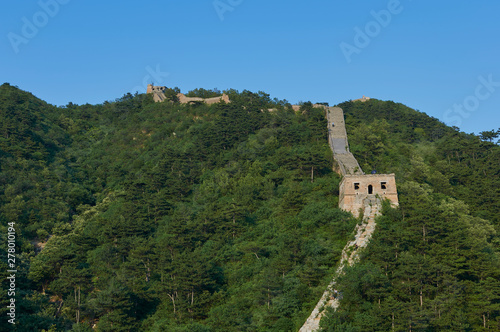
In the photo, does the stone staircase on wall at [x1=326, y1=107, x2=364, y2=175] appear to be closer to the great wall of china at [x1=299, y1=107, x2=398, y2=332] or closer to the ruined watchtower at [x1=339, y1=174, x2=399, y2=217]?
the great wall of china at [x1=299, y1=107, x2=398, y2=332]

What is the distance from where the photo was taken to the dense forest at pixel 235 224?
29266mm

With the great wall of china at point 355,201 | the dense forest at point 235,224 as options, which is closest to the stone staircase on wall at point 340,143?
the great wall of china at point 355,201

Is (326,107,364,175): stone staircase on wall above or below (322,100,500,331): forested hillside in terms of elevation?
above

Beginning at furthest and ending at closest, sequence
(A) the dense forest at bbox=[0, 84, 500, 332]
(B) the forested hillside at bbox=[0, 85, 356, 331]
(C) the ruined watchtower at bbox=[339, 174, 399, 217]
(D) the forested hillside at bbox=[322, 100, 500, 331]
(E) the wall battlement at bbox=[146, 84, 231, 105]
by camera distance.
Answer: (E) the wall battlement at bbox=[146, 84, 231, 105] < (C) the ruined watchtower at bbox=[339, 174, 399, 217] < (B) the forested hillside at bbox=[0, 85, 356, 331] < (A) the dense forest at bbox=[0, 84, 500, 332] < (D) the forested hillside at bbox=[322, 100, 500, 331]

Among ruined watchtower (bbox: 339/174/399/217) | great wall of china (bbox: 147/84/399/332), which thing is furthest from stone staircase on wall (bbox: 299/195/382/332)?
ruined watchtower (bbox: 339/174/399/217)

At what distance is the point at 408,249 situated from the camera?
31.3 metres

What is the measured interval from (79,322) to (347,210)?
16777mm

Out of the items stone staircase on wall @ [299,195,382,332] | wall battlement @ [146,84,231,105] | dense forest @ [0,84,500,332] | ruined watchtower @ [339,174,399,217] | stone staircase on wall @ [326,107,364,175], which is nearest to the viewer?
stone staircase on wall @ [299,195,382,332]

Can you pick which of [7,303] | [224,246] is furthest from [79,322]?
[224,246]

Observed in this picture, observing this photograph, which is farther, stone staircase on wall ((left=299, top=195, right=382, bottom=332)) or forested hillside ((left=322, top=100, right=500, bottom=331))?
stone staircase on wall ((left=299, top=195, right=382, bottom=332))

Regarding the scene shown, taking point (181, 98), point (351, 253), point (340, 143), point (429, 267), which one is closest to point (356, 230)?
point (351, 253)

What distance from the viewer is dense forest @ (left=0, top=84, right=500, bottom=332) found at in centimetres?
2927

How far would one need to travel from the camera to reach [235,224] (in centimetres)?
3872

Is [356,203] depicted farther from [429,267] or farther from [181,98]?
[181,98]
